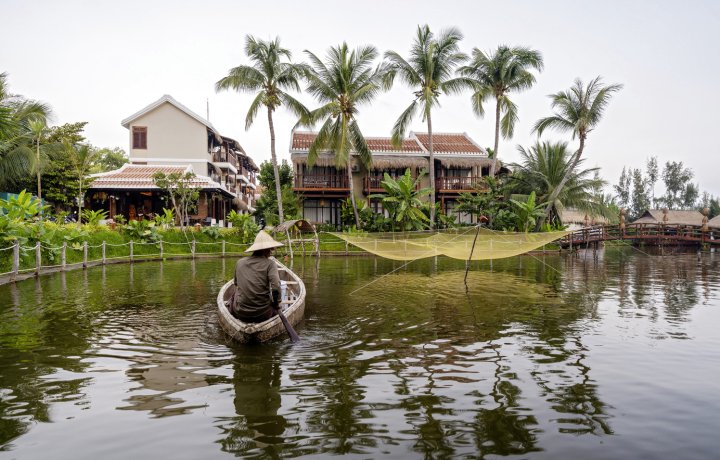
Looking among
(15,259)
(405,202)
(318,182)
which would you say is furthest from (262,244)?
(318,182)

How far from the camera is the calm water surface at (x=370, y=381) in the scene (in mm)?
4039

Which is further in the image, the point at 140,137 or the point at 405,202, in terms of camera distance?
the point at 140,137

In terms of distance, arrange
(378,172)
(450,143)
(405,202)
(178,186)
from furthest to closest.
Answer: (450,143)
(378,172)
(405,202)
(178,186)

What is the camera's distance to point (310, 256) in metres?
25.5

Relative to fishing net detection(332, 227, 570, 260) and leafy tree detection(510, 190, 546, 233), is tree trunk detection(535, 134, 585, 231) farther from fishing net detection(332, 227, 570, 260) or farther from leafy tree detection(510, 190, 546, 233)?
fishing net detection(332, 227, 570, 260)

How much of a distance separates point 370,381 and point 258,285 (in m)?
2.26

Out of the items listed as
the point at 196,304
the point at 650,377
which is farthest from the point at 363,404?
the point at 196,304

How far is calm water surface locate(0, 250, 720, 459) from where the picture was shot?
404cm

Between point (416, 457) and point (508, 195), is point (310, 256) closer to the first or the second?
point (508, 195)

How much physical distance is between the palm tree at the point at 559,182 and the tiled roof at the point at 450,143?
12.2ft

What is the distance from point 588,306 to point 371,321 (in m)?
5.02

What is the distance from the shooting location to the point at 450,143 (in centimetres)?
3572

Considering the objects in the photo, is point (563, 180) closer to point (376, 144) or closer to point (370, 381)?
point (376, 144)

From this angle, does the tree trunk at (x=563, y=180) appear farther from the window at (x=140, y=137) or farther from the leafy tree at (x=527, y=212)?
the window at (x=140, y=137)
